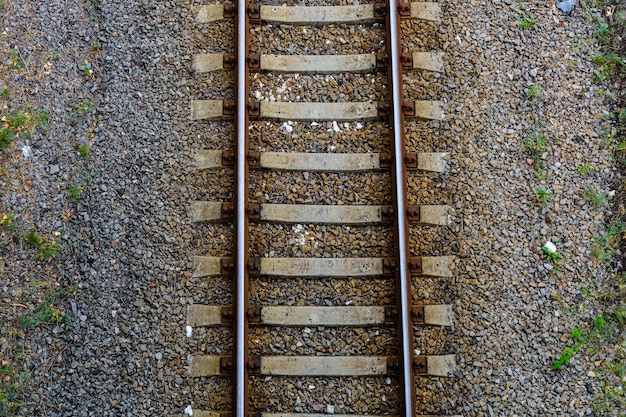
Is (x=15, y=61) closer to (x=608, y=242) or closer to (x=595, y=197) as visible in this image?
(x=595, y=197)

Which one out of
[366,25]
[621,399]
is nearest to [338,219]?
[366,25]

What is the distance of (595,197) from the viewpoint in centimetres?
592

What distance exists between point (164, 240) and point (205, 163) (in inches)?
28.4

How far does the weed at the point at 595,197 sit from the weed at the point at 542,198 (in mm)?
321

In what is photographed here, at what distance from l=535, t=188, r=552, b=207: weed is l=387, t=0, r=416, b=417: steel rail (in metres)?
1.10

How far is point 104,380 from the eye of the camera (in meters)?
5.47

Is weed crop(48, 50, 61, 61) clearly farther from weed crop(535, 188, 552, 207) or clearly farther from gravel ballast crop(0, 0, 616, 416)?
weed crop(535, 188, 552, 207)

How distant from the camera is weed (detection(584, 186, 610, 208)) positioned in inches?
232

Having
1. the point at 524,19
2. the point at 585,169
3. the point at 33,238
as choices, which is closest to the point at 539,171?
the point at 585,169

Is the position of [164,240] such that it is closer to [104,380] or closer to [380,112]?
[104,380]

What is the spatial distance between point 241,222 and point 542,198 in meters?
2.44

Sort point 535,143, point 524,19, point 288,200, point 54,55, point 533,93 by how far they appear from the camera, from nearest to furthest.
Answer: point 288,200, point 535,143, point 533,93, point 54,55, point 524,19

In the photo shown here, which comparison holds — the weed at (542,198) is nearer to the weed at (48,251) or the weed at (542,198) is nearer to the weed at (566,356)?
the weed at (566,356)

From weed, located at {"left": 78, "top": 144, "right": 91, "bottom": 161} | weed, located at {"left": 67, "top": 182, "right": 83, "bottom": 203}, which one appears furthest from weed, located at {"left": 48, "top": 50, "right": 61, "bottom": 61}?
weed, located at {"left": 67, "top": 182, "right": 83, "bottom": 203}
